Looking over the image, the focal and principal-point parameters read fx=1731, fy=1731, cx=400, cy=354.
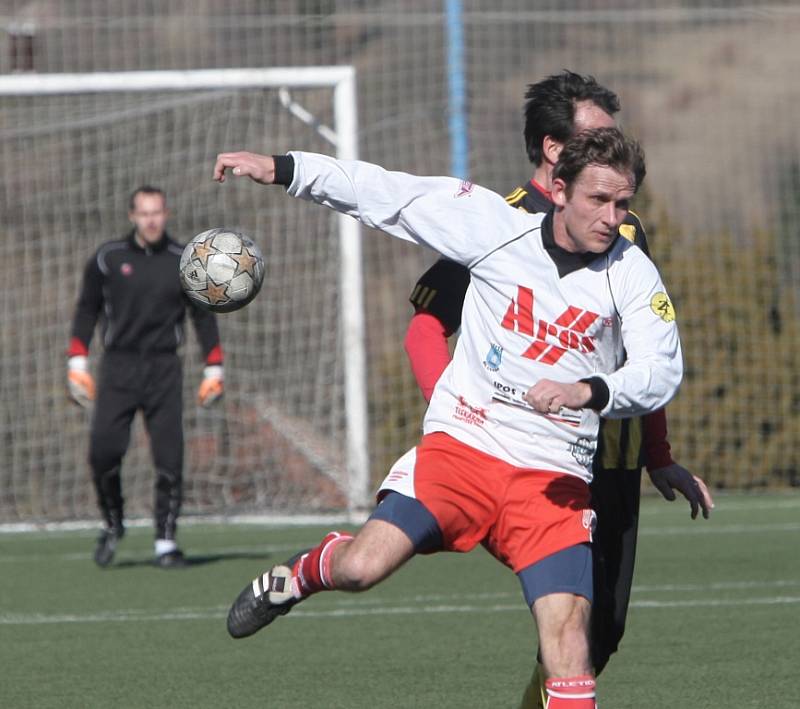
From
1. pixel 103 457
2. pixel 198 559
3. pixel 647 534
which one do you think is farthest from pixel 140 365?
pixel 647 534

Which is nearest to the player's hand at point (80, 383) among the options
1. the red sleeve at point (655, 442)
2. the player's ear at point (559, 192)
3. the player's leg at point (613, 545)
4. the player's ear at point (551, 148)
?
the player's ear at point (551, 148)

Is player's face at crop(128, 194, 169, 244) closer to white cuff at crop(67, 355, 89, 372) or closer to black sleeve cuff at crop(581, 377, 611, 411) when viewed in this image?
white cuff at crop(67, 355, 89, 372)

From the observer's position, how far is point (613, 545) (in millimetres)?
5055

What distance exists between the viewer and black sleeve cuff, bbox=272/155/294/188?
4820 millimetres

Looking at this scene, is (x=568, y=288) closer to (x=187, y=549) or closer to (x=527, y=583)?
(x=527, y=583)

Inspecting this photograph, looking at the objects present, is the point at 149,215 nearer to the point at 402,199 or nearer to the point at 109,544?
the point at 109,544

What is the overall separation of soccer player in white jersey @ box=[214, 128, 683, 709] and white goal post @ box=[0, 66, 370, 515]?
24.9 ft

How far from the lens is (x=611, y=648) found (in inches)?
201

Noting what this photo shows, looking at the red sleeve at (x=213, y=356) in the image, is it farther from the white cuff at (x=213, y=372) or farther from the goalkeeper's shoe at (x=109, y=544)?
the goalkeeper's shoe at (x=109, y=544)

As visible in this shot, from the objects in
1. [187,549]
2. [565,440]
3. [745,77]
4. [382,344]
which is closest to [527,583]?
[565,440]

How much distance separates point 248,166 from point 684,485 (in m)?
1.59

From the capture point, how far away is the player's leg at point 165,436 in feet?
33.1

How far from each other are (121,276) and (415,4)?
914 inches

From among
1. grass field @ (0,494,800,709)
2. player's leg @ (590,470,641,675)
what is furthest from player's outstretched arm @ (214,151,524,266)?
grass field @ (0,494,800,709)
